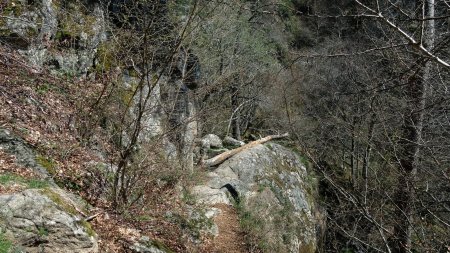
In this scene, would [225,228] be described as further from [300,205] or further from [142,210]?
[300,205]

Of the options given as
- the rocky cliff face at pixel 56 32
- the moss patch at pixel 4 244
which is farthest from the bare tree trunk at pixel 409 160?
the rocky cliff face at pixel 56 32

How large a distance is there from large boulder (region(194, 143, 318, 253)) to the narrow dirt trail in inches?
15.0

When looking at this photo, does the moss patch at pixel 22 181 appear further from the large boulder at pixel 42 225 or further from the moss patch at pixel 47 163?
the moss patch at pixel 47 163

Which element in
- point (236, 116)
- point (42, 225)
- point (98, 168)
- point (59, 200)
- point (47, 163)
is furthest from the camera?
point (236, 116)

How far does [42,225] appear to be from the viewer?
15.3 ft

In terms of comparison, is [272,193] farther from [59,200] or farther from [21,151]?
[59,200]

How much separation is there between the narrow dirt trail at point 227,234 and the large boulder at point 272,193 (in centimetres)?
38

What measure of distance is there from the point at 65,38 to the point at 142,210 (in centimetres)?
517

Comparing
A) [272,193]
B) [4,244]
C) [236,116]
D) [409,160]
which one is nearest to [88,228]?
[4,244]

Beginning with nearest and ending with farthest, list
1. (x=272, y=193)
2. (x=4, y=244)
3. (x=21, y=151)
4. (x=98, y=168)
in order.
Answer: (x=4, y=244)
(x=21, y=151)
(x=98, y=168)
(x=272, y=193)

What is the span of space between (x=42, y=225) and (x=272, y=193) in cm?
825

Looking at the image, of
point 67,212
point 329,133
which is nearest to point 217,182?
point 67,212

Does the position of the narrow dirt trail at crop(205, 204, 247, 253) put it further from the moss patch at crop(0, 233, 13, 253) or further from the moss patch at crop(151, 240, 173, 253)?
the moss patch at crop(0, 233, 13, 253)

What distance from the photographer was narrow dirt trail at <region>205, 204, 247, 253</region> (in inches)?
340
